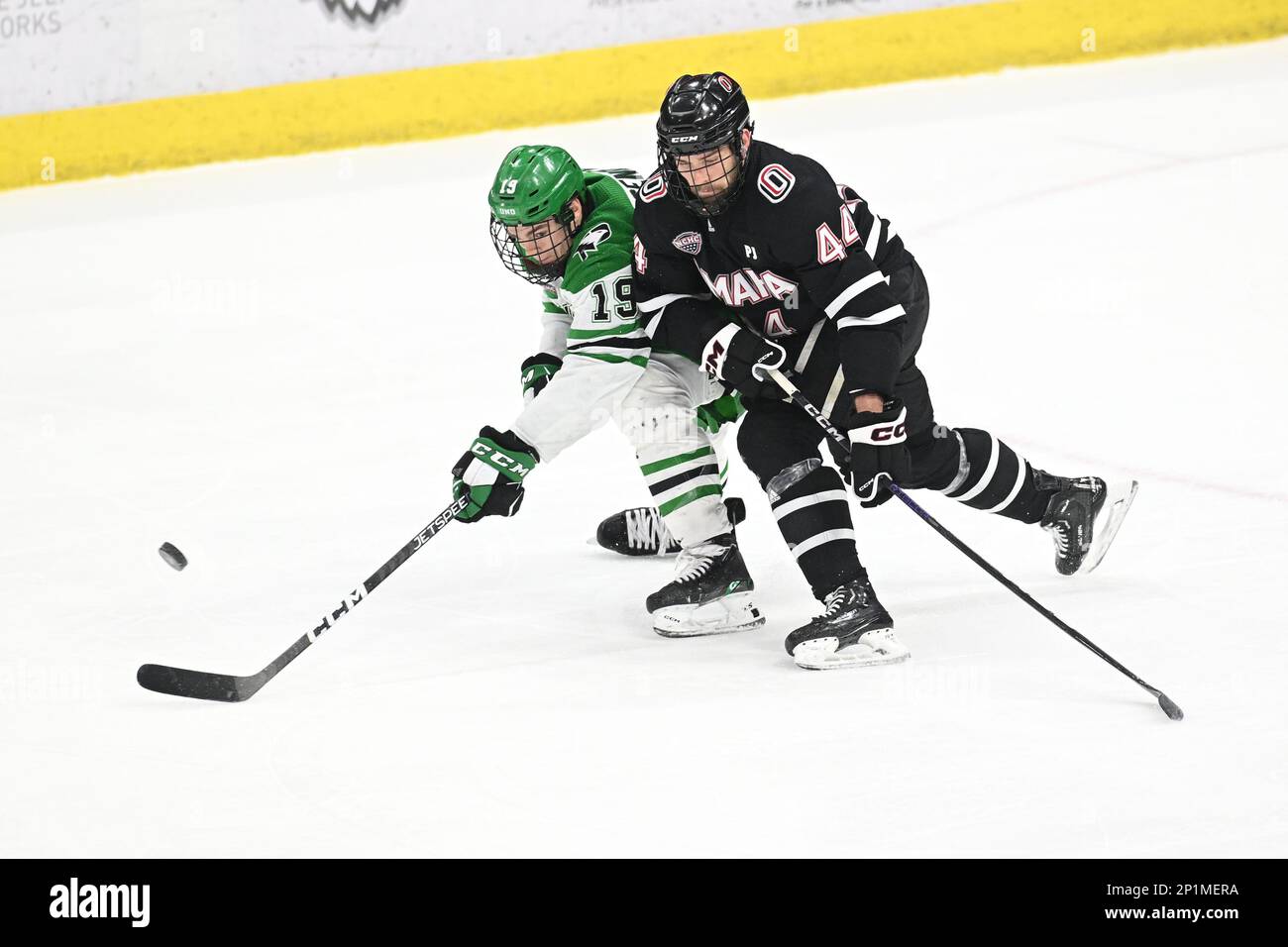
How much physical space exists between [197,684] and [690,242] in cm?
110

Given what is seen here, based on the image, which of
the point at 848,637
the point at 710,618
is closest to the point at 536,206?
the point at 710,618

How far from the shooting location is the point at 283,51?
21.9ft

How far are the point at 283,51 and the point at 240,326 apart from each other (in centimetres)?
212

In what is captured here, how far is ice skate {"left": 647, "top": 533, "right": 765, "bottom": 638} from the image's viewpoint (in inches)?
110

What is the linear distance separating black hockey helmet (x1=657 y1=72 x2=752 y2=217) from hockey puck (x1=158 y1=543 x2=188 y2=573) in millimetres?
1274

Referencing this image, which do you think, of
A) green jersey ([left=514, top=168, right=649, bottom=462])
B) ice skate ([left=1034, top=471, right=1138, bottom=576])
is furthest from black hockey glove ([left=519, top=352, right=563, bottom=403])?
ice skate ([left=1034, top=471, right=1138, bottom=576])

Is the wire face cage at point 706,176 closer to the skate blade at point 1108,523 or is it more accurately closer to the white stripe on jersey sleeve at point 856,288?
the white stripe on jersey sleeve at point 856,288

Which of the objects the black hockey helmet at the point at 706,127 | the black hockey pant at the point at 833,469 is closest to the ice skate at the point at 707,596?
the black hockey pant at the point at 833,469

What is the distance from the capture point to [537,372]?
3004mm

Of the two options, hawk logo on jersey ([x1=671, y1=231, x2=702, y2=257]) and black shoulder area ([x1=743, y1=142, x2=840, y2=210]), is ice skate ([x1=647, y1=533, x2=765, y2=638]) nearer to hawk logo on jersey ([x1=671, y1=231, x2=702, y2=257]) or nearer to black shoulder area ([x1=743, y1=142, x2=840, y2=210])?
hawk logo on jersey ([x1=671, y1=231, x2=702, y2=257])

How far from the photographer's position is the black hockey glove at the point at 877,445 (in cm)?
253
